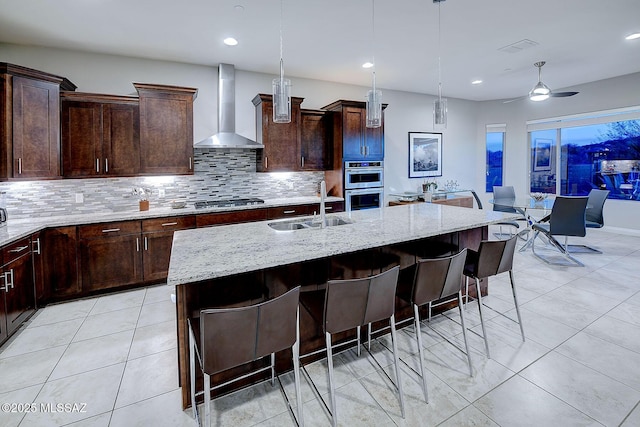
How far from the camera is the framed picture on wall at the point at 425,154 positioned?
680 centimetres

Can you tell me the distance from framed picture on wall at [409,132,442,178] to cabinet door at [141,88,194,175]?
4.51m

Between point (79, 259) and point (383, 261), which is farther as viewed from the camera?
point (79, 259)

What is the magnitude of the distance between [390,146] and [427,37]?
109 inches

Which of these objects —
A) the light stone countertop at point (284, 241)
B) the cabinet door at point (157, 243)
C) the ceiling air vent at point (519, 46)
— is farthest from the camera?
the ceiling air vent at point (519, 46)

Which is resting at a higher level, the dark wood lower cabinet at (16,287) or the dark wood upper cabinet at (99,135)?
the dark wood upper cabinet at (99,135)

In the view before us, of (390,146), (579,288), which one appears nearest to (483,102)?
(390,146)

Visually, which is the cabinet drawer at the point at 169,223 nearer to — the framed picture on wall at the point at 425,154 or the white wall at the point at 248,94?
the white wall at the point at 248,94

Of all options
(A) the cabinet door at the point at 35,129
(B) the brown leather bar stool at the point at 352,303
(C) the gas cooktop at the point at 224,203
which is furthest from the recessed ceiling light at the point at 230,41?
(B) the brown leather bar stool at the point at 352,303

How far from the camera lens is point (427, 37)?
12.7ft

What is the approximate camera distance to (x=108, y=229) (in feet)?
12.1

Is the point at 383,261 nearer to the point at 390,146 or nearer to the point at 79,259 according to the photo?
the point at 79,259

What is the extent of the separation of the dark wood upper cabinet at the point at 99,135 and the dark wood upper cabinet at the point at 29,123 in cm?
15

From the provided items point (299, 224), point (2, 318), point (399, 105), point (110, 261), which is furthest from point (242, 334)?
point (399, 105)

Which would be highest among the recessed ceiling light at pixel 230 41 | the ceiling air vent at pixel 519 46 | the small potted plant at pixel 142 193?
the ceiling air vent at pixel 519 46
